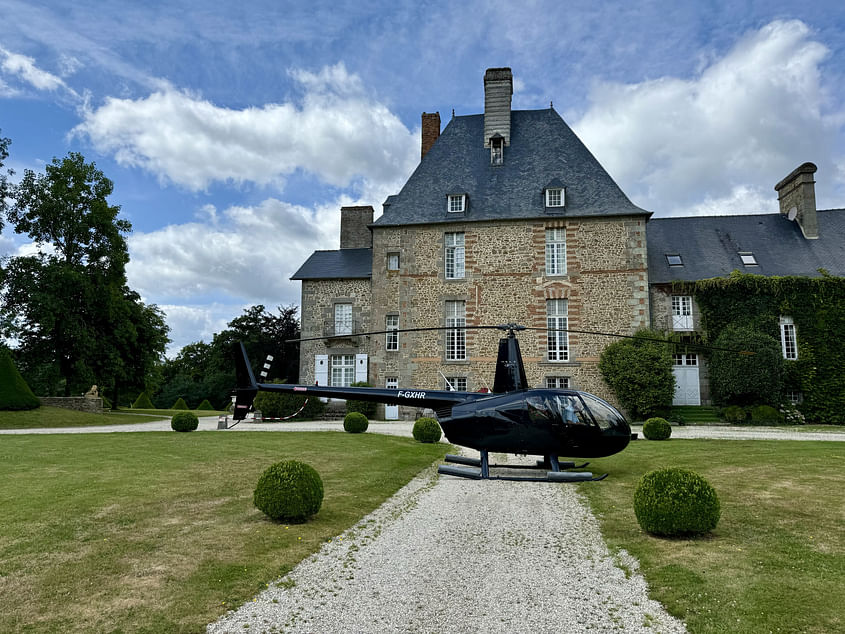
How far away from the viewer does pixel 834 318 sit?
2612cm

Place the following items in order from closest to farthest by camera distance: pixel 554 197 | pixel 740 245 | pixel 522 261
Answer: pixel 522 261 → pixel 554 197 → pixel 740 245

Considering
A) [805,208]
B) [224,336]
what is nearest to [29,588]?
[805,208]

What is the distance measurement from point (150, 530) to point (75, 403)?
2613 cm

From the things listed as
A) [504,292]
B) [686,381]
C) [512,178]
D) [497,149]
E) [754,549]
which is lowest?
[754,549]

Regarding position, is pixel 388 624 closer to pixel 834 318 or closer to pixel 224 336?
pixel 834 318

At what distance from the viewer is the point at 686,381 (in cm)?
2669

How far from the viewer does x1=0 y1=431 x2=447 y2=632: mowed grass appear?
540cm

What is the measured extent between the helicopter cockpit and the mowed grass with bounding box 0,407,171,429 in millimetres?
22769

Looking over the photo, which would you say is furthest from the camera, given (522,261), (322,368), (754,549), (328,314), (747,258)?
(328,314)

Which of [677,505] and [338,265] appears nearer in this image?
[677,505]

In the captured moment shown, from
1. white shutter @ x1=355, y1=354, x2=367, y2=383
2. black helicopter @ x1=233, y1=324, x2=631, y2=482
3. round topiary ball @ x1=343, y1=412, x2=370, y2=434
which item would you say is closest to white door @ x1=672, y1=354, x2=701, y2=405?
white shutter @ x1=355, y1=354, x2=367, y2=383

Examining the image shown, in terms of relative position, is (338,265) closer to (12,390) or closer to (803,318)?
(12,390)

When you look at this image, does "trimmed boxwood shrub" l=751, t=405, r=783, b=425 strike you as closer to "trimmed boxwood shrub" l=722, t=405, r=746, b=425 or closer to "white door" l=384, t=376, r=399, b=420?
"trimmed boxwood shrub" l=722, t=405, r=746, b=425

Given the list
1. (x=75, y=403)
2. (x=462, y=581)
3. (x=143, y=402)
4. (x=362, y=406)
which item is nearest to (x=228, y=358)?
(x=143, y=402)
